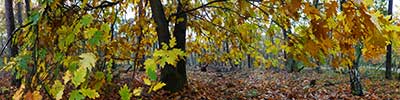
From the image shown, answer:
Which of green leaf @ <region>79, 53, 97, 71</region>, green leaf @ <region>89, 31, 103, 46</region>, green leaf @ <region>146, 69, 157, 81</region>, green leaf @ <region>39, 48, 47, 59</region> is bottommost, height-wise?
green leaf @ <region>146, 69, 157, 81</region>

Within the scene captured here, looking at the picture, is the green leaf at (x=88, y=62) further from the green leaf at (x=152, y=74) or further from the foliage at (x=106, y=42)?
the green leaf at (x=152, y=74)

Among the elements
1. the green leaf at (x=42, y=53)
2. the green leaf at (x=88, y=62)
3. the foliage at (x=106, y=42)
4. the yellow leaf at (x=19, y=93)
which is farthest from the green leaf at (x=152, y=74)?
the green leaf at (x=42, y=53)

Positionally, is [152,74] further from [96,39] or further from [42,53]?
[42,53]

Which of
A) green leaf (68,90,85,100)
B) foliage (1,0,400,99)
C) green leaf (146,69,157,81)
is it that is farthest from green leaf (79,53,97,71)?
→ green leaf (146,69,157,81)

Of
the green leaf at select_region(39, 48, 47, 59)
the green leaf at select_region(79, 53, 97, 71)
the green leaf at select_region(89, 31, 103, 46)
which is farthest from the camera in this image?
the green leaf at select_region(39, 48, 47, 59)

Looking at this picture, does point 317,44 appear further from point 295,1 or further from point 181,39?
point 181,39

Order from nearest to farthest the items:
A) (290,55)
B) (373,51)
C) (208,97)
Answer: (373,51)
(290,55)
(208,97)

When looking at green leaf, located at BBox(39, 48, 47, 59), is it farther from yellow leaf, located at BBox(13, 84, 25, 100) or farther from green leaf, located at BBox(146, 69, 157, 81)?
green leaf, located at BBox(146, 69, 157, 81)

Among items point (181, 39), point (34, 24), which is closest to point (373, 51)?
point (34, 24)

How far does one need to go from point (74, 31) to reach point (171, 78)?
5.74 meters

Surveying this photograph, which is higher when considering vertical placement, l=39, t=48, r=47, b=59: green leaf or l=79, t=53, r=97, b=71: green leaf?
l=39, t=48, r=47, b=59: green leaf

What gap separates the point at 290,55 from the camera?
301cm

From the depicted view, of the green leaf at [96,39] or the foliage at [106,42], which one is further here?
the green leaf at [96,39]

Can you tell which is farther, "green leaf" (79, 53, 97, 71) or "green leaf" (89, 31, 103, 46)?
"green leaf" (89, 31, 103, 46)
